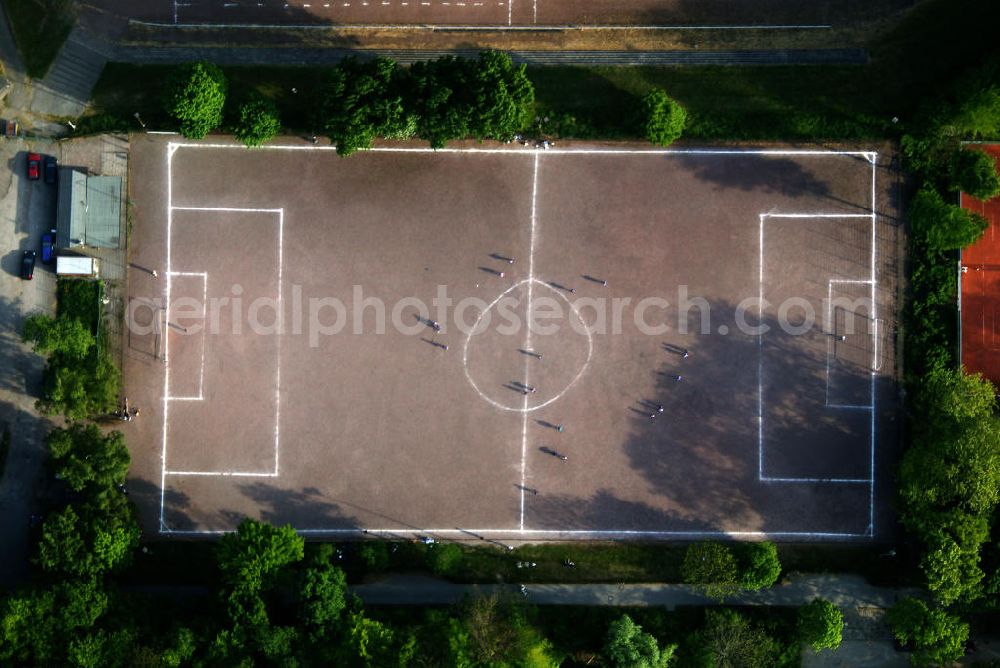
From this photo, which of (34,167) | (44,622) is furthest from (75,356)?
(44,622)

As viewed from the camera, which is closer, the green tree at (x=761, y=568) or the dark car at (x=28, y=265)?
the green tree at (x=761, y=568)

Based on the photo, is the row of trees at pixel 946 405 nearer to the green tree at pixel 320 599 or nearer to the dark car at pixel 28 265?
the green tree at pixel 320 599

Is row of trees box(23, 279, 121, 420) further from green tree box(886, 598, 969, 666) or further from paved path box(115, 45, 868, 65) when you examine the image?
green tree box(886, 598, 969, 666)

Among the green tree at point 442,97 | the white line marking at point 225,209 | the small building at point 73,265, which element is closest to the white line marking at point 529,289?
the green tree at point 442,97

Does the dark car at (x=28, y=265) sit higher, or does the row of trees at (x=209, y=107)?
the row of trees at (x=209, y=107)

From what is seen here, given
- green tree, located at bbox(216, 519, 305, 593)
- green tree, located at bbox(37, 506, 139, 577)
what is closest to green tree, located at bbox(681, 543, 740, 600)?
green tree, located at bbox(216, 519, 305, 593)

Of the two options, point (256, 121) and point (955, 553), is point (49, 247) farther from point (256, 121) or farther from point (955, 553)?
point (955, 553)

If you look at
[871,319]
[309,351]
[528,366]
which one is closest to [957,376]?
[871,319]
